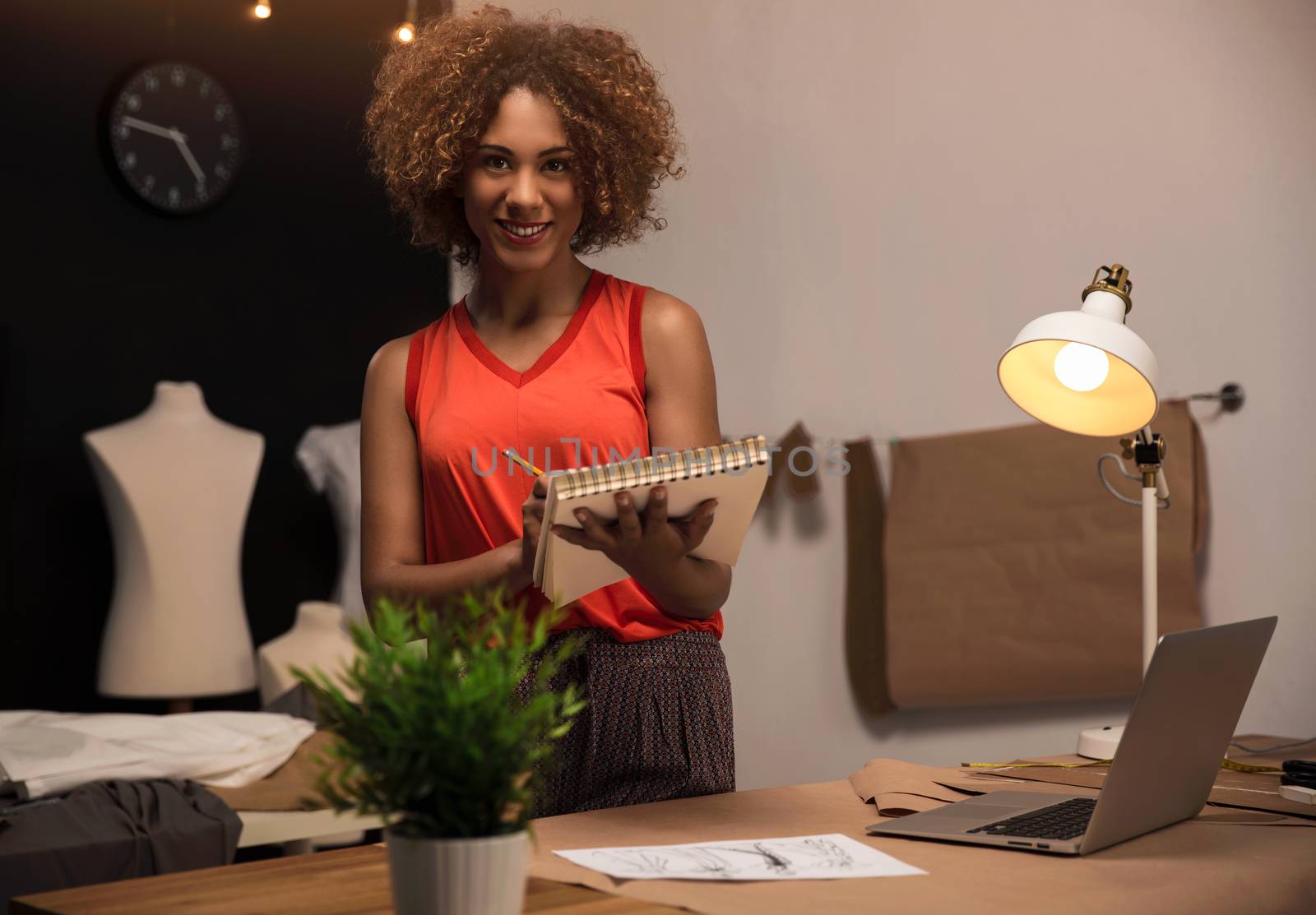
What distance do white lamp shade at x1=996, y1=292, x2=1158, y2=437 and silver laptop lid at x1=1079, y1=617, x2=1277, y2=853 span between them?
0.43 metres

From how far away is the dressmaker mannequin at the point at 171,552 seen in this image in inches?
151

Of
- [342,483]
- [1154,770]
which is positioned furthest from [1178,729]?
[342,483]

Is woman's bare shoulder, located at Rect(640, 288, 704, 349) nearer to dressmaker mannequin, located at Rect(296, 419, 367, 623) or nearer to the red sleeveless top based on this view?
the red sleeveless top

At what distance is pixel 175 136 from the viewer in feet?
14.4

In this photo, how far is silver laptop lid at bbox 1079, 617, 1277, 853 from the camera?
1139 millimetres

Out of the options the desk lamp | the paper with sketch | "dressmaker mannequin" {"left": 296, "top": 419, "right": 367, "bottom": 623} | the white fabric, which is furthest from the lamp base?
"dressmaker mannequin" {"left": 296, "top": 419, "right": 367, "bottom": 623}

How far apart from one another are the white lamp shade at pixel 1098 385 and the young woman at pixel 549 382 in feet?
1.50

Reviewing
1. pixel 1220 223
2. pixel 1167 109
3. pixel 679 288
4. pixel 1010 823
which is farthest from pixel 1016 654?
pixel 1010 823

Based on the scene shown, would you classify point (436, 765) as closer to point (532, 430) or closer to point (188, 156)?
point (532, 430)

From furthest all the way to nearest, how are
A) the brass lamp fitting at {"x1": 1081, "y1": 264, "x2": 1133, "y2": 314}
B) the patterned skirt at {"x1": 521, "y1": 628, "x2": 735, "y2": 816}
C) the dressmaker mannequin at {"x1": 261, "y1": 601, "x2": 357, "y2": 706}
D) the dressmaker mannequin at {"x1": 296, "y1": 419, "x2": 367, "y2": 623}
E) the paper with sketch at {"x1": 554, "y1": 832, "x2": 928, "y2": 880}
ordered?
the dressmaker mannequin at {"x1": 296, "y1": 419, "x2": 367, "y2": 623} → the dressmaker mannequin at {"x1": 261, "y1": 601, "x2": 357, "y2": 706} → the brass lamp fitting at {"x1": 1081, "y1": 264, "x2": 1133, "y2": 314} → the patterned skirt at {"x1": 521, "y1": 628, "x2": 735, "y2": 816} → the paper with sketch at {"x1": 554, "y1": 832, "x2": 928, "y2": 880}

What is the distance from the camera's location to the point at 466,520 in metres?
1.54

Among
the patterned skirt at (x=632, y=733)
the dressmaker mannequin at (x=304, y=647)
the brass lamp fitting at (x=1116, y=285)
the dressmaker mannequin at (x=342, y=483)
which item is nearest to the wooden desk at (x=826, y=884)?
the patterned skirt at (x=632, y=733)

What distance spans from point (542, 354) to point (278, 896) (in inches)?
30.0

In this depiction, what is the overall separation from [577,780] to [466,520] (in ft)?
1.05
